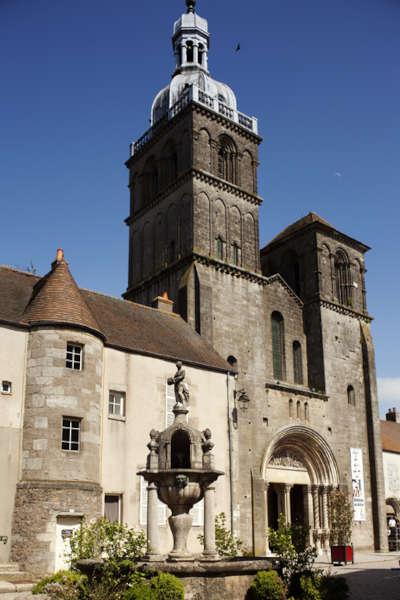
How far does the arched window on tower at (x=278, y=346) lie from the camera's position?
116 ft

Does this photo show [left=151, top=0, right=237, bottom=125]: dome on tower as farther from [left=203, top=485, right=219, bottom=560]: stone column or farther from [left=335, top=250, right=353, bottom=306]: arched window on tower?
[left=203, top=485, right=219, bottom=560]: stone column

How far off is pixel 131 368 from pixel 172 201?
43.9ft

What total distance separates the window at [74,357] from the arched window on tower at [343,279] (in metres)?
21.0

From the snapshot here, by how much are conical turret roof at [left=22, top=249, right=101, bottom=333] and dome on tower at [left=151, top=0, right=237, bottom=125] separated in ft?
53.8

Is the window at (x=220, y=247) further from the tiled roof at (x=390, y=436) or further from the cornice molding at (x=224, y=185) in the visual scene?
the tiled roof at (x=390, y=436)

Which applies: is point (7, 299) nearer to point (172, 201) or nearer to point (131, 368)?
point (131, 368)

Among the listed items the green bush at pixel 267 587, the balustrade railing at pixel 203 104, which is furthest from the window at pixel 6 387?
the balustrade railing at pixel 203 104

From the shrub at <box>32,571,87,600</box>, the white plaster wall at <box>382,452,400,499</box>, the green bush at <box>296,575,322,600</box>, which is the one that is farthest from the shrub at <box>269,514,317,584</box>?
the white plaster wall at <box>382,452,400,499</box>

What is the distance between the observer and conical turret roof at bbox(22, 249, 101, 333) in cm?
2208

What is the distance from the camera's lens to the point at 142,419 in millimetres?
23969

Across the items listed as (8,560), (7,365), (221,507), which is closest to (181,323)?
(221,507)

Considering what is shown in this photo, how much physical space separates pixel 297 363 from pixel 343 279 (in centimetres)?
675

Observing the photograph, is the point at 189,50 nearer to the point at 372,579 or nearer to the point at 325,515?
the point at 325,515

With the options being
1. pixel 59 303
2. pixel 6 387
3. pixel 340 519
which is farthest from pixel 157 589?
pixel 340 519
